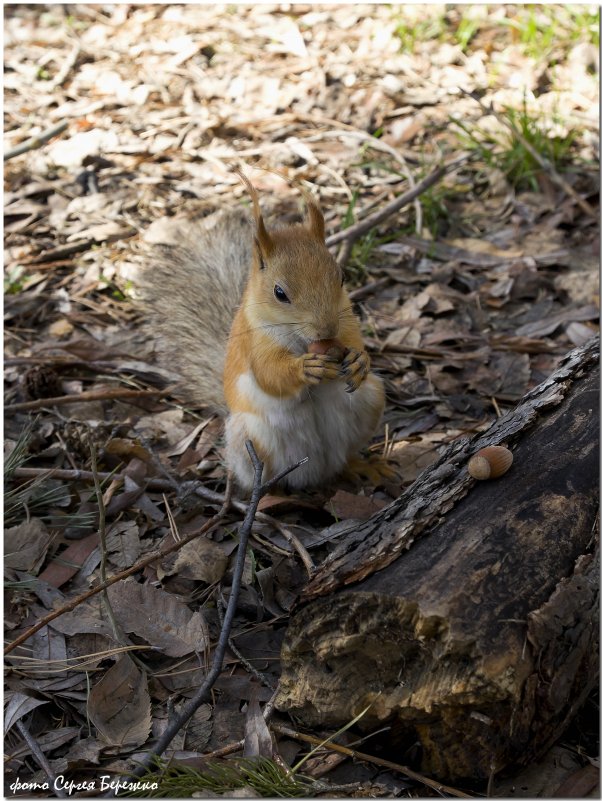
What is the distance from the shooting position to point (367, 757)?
1761 mm

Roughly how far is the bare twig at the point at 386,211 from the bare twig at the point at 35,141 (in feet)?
5.68

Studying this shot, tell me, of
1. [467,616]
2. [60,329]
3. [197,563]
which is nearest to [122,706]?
[197,563]

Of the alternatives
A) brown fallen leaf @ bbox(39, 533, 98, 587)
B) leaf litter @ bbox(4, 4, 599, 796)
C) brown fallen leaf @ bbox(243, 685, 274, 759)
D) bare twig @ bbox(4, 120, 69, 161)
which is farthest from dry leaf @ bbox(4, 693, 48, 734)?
bare twig @ bbox(4, 120, 69, 161)

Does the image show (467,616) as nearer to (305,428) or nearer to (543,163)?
(305,428)

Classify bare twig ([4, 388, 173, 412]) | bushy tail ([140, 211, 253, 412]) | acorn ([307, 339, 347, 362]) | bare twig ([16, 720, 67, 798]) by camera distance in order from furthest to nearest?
bushy tail ([140, 211, 253, 412]), bare twig ([4, 388, 173, 412]), acorn ([307, 339, 347, 362]), bare twig ([16, 720, 67, 798])

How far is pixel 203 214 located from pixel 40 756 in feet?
9.75

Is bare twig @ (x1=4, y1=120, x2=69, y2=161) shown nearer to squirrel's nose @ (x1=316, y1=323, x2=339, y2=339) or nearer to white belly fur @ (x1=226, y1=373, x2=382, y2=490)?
white belly fur @ (x1=226, y1=373, x2=382, y2=490)

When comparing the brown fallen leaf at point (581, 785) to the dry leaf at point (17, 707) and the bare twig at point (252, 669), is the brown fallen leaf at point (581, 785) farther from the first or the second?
the dry leaf at point (17, 707)

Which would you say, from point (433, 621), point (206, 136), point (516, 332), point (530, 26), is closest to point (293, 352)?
point (433, 621)

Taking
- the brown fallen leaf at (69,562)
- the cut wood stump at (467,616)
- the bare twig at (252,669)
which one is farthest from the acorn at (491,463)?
the brown fallen leaf at (69,562)

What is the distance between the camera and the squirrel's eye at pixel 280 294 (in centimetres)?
233

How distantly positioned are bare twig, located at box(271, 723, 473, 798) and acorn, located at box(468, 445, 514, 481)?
0.66 m

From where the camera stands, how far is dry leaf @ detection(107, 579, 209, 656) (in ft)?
6.98

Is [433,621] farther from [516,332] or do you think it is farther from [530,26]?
[530,26]
